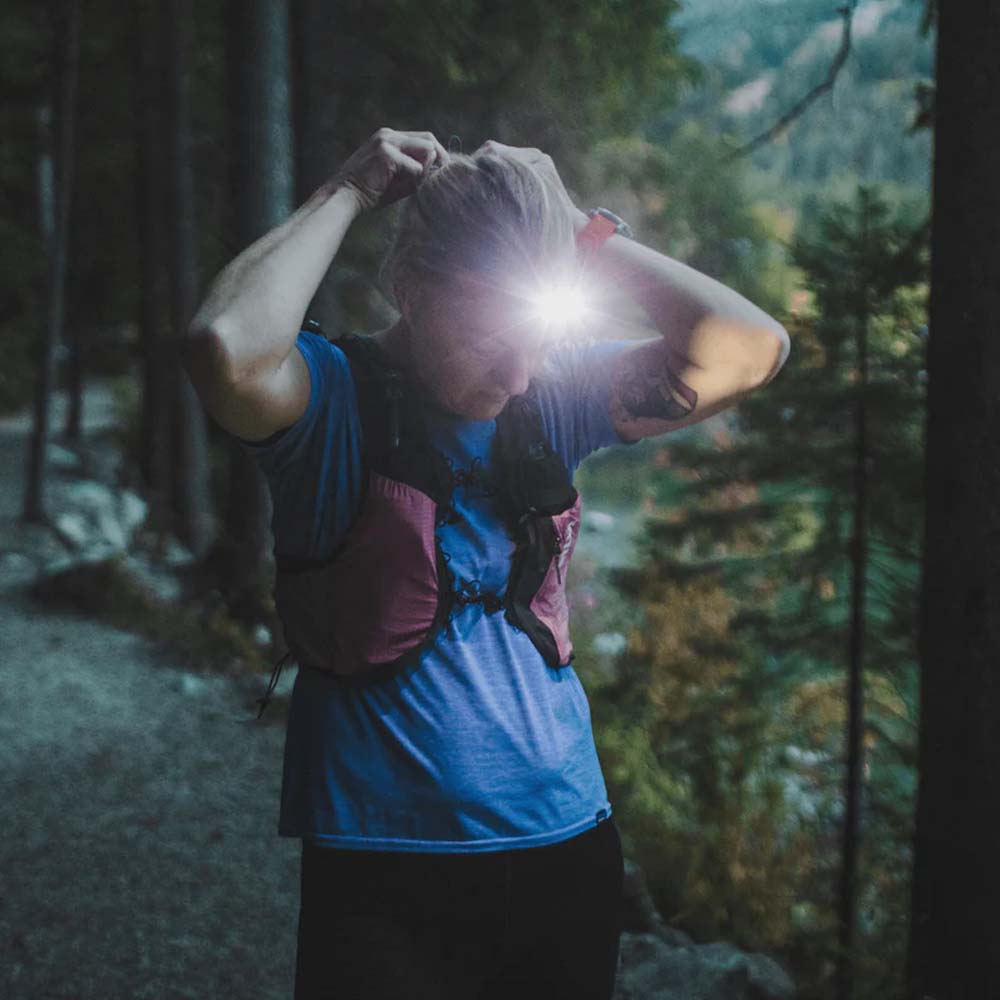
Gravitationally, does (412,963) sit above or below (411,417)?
below

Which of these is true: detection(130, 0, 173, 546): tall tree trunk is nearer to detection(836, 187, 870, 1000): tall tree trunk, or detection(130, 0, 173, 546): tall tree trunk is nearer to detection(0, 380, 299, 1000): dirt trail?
detection(0, 380, 299, 1000): dirt trail

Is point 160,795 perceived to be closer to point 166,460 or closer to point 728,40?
point 728,40

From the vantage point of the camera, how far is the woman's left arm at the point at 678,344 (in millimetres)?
1871

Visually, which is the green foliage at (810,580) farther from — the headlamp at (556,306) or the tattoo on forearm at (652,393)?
the headlamp at (556,306)

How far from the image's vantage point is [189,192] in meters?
12.2

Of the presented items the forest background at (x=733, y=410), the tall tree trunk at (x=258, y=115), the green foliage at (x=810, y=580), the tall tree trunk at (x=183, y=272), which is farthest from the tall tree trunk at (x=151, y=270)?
the green foliage at (x=810, y=580)

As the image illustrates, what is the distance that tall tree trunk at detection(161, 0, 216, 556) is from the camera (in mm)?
11727

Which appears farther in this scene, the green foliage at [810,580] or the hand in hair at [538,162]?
the green foliage at [810,580]

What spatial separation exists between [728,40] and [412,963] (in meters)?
5.69

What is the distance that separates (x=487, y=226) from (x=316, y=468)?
0.44m

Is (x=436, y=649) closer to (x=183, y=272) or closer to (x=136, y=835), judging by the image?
(x=136, y=835)

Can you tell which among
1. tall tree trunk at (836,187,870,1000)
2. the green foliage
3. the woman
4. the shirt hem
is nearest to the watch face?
the woman

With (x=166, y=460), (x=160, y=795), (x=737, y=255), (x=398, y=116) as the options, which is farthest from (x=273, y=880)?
(x=737, y=255)

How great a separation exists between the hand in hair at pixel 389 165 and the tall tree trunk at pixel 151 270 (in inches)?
465
